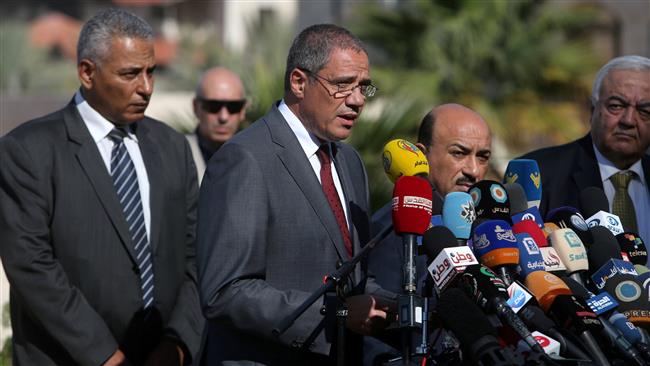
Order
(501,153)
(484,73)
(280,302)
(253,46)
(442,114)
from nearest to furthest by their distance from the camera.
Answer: (280,302), (442,114), (501,153), (484,73), (253,46)

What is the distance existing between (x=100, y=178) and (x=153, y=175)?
0.30 metres

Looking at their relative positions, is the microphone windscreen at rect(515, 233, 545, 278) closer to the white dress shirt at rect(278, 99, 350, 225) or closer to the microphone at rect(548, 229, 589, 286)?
the microphone at rect(548, 229, 589, 286)

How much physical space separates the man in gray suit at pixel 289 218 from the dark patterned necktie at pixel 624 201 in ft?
5.42

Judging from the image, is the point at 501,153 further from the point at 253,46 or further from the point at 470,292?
the point at 470,292

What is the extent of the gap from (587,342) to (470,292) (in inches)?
16.0

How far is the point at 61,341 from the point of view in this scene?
196 inches

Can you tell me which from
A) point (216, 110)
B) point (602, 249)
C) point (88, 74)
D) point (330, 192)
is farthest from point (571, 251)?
point (216, 110)

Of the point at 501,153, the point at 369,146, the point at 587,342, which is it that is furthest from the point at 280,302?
the point at 501,153

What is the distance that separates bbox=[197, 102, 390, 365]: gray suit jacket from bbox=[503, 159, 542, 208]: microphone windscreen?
2.47 ft

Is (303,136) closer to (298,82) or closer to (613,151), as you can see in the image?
(298,82)

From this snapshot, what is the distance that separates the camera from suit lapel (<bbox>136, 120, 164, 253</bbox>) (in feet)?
17.6

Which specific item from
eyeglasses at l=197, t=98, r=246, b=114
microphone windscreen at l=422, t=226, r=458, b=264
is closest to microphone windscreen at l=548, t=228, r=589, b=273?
microphone windscreen at l=422, t=226, r=458, b=264

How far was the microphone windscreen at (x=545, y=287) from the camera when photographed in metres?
3.89

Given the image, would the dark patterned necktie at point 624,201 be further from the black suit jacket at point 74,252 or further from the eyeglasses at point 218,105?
the eyeglasses at point 218,105
